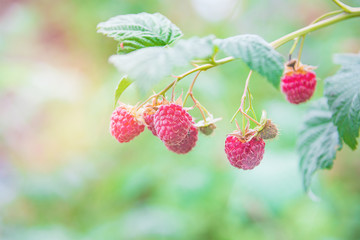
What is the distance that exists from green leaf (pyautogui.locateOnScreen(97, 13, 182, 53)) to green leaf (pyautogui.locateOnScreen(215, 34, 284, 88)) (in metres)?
0.19

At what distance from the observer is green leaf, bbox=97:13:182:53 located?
37.2 inches

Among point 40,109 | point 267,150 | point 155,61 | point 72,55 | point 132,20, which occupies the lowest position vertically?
point 267,150

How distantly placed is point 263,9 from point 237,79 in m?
1.44

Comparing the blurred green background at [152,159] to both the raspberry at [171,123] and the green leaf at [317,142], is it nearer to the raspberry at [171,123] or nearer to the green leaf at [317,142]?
the green leaf at [317,142]

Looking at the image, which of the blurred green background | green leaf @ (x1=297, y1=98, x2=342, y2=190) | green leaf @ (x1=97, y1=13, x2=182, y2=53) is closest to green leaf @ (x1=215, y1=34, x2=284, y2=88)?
green leaf @ (x1=97, y1=13, x2=182, y2=53)

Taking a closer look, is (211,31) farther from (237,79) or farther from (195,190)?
(195,190)

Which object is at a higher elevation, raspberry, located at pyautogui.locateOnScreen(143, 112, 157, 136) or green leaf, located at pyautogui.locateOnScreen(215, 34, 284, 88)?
raspberry, located at pyautogui.locateOnScreen(143, 112, 157, 136)

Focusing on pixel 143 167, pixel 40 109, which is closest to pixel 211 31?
pixel 143 167

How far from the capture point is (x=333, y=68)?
320 centimetres

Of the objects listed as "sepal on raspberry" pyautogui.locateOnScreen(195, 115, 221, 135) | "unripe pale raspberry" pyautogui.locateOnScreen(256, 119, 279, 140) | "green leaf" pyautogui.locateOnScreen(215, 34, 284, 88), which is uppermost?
"green leaf" pyautogui.locateOnScreen(215, 34, 284, 88)

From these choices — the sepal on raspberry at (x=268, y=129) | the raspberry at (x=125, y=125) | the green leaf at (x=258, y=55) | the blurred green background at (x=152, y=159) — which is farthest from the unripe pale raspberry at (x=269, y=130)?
the blurred green background at (x=152, y=159)

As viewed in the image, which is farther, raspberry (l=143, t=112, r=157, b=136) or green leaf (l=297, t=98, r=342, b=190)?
green leaf (l=297, t=98, r=342, b=190)

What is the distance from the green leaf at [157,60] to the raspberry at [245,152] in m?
0.37

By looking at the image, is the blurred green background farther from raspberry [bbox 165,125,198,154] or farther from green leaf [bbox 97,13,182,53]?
green leaf [bbox 97,13,182,53]
